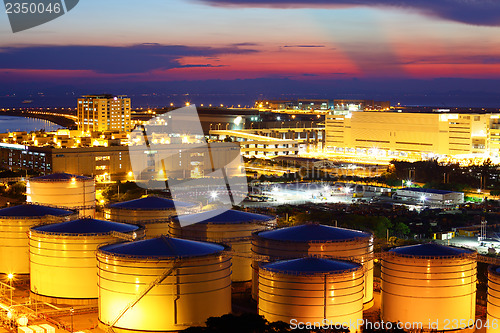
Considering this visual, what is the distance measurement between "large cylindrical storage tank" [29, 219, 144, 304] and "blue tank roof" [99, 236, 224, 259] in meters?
1.71

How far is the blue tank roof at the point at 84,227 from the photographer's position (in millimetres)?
17578

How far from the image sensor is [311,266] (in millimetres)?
14297

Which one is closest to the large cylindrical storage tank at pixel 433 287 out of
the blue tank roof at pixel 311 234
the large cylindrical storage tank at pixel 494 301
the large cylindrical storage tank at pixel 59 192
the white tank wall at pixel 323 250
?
the large cylindrical storage tank at pixel 494 301

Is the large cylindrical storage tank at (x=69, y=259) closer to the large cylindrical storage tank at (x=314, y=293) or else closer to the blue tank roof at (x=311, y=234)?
the blue tank roof at (x=311, y=234)

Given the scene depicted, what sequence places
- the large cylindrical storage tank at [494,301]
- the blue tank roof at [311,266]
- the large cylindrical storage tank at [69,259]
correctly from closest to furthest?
the large cylindrical storage tank at [494,301]
the blue tank roof at [311,266]
the large cylindrical storage tank at [69,259]

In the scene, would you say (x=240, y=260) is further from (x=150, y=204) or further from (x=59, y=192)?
(x=59, y=192)

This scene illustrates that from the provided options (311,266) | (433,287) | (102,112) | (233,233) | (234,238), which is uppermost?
(102,112)

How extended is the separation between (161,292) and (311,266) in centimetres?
275

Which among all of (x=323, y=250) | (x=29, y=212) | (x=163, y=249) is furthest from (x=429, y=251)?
(x=29, y=212)

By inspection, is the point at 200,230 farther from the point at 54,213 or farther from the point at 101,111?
the point at 101,111

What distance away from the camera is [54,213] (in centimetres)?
2075

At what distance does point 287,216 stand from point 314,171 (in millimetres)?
19897

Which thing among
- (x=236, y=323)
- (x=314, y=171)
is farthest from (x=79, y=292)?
(x=314, y=171)

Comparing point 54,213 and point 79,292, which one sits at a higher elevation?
point 54,213
